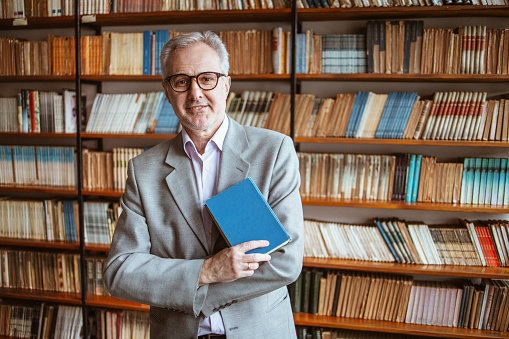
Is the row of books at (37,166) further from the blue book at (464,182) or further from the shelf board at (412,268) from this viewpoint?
the blue book at (464,182)

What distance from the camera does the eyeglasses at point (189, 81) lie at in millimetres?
1274

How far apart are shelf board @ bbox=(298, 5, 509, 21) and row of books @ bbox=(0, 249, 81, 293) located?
2.36 metres

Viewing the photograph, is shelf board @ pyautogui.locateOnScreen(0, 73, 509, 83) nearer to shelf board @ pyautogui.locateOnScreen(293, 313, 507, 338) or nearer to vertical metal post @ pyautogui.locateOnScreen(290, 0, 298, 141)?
vertical metal post @ pyautogui.locateOnScreen(290, 0, 298, 141)

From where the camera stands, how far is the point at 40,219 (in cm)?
301

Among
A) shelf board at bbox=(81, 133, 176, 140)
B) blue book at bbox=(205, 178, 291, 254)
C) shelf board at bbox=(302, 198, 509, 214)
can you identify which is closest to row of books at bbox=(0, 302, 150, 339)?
shelf board at bbox=(81, 133, 176, 140)

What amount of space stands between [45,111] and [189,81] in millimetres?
2082

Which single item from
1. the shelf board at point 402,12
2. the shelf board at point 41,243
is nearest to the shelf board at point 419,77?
Result: the shelf board at point 402,12

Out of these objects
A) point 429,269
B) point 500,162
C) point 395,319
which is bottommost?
point 395,319

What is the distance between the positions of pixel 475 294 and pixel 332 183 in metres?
1.07

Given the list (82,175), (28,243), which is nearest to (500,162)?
(82,175)

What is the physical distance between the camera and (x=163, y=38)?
2688 mm

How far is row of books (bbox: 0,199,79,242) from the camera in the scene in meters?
2.96

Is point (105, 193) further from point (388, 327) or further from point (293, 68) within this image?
Answer: point (388, 327)

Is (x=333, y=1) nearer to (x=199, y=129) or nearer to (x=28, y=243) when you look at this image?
(x=199, y=129)
